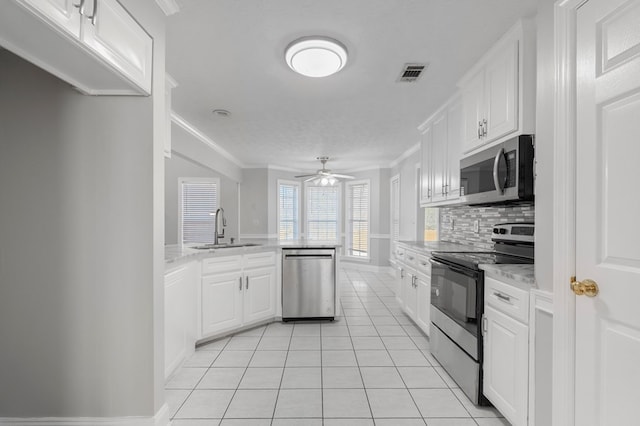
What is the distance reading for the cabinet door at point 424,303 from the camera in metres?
3.01

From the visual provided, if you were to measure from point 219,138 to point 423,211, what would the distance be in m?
3.57

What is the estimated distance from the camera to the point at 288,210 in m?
7.77

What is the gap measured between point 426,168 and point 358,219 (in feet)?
13.0

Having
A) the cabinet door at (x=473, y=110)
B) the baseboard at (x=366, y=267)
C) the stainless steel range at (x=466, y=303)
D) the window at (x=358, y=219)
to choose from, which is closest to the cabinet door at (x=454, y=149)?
the cabinet door at (x=473, y=110)

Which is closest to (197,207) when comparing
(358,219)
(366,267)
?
(358,219)

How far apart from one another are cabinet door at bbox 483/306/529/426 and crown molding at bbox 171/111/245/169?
3.80 meters

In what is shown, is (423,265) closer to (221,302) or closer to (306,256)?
(306,256)

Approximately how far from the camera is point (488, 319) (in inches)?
76.9

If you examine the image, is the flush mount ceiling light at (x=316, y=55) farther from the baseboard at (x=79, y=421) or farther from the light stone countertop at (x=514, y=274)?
the baseboard at (x=79, y=421)

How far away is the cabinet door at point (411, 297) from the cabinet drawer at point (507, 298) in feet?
4.85

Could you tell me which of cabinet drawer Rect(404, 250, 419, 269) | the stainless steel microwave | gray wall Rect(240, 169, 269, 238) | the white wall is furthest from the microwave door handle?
gray wall Rect(240, 169, 269, 238)

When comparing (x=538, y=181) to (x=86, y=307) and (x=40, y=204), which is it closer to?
(x=86, y=307)

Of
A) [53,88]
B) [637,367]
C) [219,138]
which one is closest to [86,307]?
[53,88]

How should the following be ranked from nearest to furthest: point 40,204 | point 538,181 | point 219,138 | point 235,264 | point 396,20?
1. point 538,181
2. point 40,204
3. point 396,20
4. point 235,264
5. point 219,138
